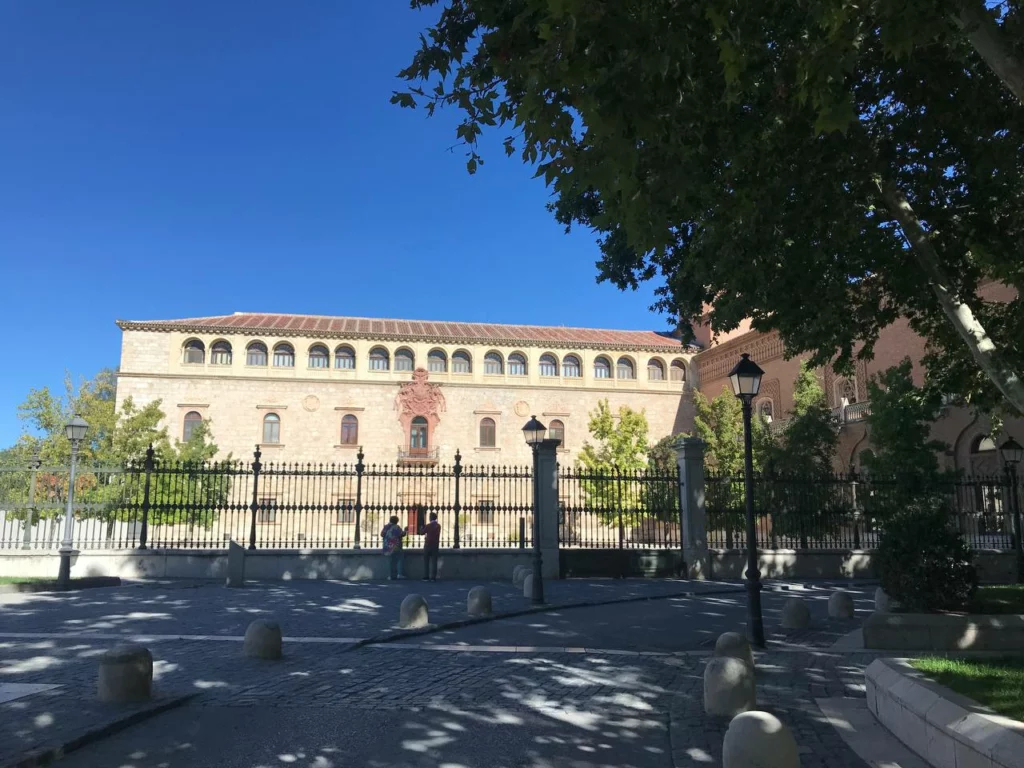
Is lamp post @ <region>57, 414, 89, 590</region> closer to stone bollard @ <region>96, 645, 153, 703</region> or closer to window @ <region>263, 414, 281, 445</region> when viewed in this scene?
stone bollard @ <region>96, 645, 153, 703</region>

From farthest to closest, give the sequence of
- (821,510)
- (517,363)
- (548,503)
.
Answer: (517,363)
(821,510)
(548,503)

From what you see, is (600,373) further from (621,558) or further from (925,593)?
(925,593)

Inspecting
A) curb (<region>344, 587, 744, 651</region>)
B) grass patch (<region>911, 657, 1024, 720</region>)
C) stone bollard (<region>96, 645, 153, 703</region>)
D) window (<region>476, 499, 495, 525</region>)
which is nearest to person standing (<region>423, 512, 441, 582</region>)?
window (<region>476, 499, 495, 525</region>)

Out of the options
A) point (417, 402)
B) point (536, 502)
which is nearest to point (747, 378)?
point (536, 502)

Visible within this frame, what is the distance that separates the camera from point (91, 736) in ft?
16.4

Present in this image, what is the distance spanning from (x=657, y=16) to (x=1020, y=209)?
29.8 ft

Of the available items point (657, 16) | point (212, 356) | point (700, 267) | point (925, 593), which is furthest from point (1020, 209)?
point (212, 356)

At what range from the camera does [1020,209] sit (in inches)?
416

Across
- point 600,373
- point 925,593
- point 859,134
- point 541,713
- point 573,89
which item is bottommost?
point 541,713

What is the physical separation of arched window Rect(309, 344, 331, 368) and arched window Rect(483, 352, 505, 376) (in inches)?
394

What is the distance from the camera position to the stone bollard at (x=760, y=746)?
3.91 metres

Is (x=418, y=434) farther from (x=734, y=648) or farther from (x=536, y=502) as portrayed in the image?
(x=734, y=648)

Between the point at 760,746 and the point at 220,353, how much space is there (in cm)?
4509

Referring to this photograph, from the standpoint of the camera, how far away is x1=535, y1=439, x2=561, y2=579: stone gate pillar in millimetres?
17312
